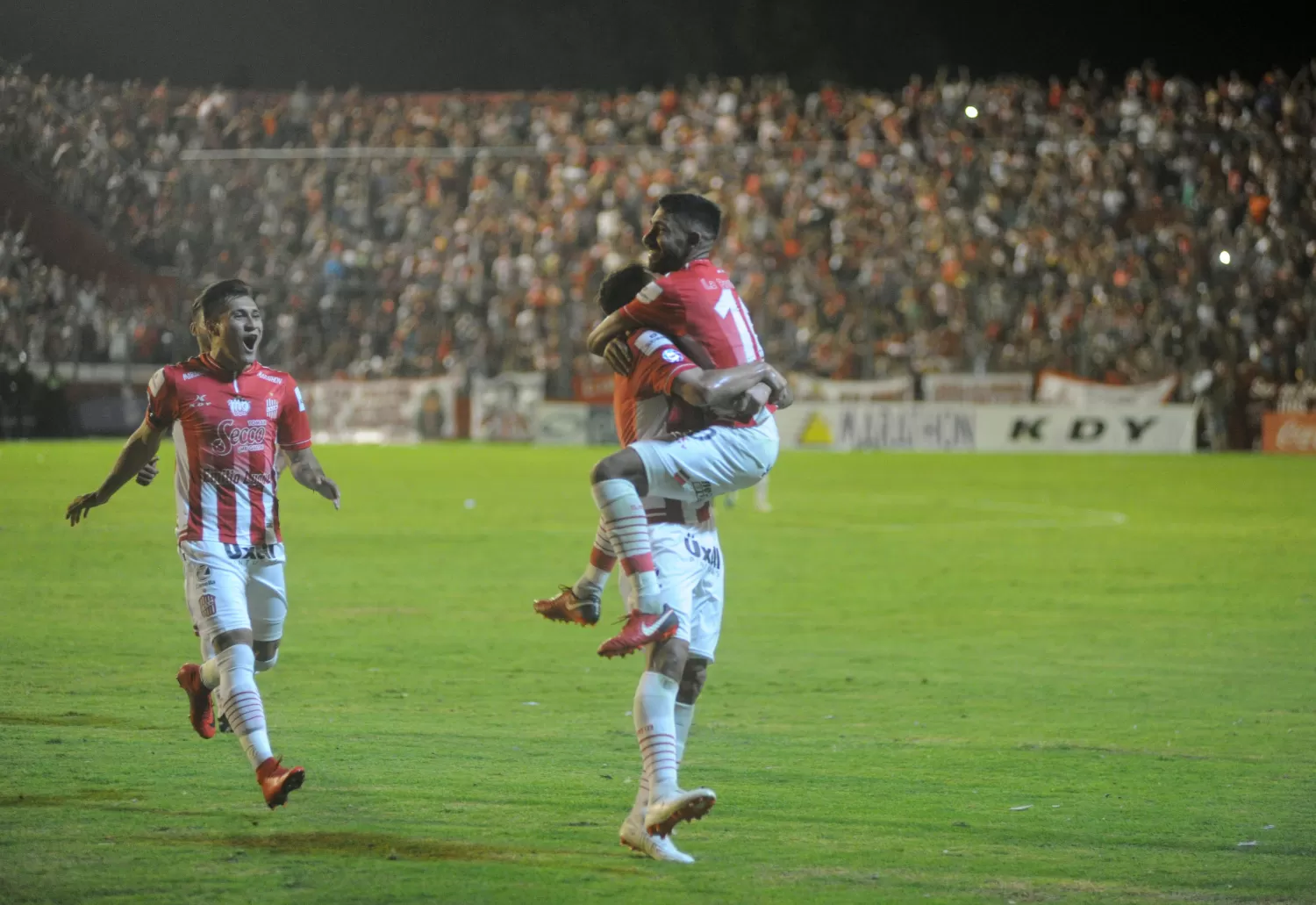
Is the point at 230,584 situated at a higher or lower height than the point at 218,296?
lower

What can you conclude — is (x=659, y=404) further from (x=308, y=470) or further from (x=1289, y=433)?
(x=1289, y=433)

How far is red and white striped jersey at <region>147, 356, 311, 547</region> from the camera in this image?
704 centimetres

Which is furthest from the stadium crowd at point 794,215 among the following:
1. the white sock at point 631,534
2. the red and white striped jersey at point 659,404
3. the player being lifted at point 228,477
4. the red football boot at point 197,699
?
the white sock at point 631,534

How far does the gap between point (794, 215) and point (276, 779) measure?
122 ft

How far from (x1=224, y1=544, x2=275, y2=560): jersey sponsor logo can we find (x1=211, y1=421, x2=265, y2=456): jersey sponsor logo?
393mm

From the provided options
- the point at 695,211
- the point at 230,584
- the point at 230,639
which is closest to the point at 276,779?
the point at 230,639

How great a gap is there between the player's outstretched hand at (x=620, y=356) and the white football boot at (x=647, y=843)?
161 centimetres

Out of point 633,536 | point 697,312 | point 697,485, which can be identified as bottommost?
point 633,536

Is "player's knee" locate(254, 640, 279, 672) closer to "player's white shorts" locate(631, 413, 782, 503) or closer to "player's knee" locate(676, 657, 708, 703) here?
"player's knee" locate(676, 657, 708, 703)

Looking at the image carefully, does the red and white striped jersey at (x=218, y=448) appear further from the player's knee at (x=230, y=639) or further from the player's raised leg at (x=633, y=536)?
the player's raised leg at (x=633, y=536)

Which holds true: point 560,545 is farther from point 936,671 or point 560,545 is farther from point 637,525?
point 637,525

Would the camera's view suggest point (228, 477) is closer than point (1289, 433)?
Yes

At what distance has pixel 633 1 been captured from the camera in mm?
47812

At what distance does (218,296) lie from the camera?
7008mm
